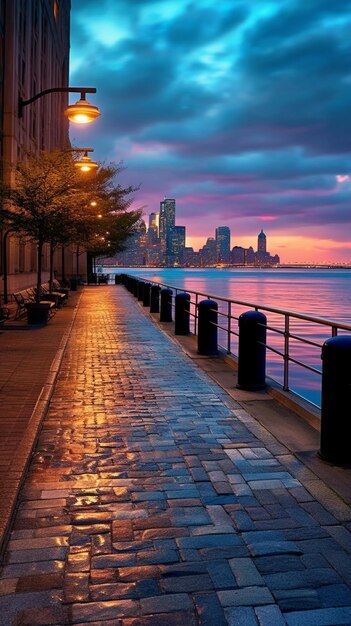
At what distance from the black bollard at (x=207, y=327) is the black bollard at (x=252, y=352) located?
11.0 feet

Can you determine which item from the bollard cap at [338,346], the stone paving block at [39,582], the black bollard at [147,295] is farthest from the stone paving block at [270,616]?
the black bollard at [147,295]

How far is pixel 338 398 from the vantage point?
539 cm

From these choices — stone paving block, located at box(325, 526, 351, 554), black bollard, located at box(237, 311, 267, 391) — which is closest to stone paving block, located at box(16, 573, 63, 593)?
stone paving block, located at box(325, 526, 351, 554)

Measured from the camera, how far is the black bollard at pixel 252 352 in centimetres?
873

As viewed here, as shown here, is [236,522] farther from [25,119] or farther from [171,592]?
[25,119]

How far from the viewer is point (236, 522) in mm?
4168

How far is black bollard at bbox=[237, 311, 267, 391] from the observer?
28.7 feet

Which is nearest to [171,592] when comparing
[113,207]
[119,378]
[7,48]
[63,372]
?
[119,378]

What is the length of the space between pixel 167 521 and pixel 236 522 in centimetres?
48

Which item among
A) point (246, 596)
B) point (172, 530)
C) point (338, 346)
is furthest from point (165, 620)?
point (338, 346)

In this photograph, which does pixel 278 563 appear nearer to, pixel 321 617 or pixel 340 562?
pixel 340 562

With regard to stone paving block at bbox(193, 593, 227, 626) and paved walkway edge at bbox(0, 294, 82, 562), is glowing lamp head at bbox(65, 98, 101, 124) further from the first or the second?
stone paving block at bbox(193, 593, 227, 626)

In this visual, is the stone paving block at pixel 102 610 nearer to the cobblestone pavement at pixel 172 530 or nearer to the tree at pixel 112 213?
Answer: the cobblestone pavement at pixel 172 530

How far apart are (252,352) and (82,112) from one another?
5.69 metres
